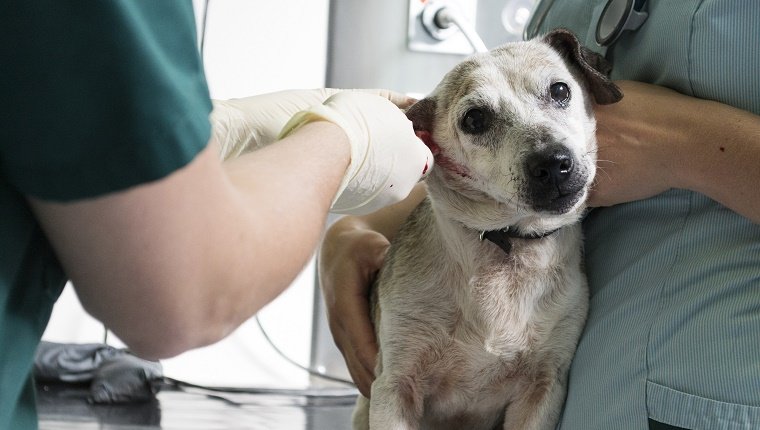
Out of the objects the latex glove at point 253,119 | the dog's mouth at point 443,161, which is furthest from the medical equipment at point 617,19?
the latex glove at point 253,119

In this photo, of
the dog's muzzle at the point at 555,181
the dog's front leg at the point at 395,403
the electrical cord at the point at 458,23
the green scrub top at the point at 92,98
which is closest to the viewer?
the green scrub top at the point at 92,98

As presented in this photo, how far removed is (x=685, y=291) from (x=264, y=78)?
82.8 inches

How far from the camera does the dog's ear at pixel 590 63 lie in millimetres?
1203

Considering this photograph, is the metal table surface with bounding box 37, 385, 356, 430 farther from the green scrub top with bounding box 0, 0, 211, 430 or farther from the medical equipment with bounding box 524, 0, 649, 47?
the green scrub top with bounding box 0, 0, 211, 430

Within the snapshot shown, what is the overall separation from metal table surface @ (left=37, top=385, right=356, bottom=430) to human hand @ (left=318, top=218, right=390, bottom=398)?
490 millimetres

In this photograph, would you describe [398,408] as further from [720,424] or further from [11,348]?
[11,348]

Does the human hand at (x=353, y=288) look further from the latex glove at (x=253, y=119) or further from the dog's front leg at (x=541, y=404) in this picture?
the latex glove at (x=253, y=119)

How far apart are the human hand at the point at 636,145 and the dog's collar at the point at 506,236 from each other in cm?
11

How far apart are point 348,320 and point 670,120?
28.1 inches

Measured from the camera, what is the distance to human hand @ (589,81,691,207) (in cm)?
107

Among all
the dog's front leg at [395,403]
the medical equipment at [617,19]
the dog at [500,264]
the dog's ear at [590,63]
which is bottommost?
the dog's front leg at [395,403]

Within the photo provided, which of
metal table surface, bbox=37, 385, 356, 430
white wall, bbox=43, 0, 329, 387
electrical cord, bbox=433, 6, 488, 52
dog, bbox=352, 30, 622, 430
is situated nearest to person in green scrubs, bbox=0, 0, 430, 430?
dog, bbox=352, 30, 622, 430

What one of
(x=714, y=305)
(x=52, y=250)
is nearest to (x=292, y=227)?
(x=52, y=250)

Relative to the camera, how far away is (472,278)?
4.28ft
